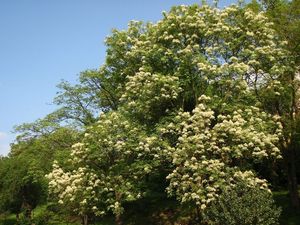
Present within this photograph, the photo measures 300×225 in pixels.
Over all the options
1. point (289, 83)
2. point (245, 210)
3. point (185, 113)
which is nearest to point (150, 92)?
point (185, 113)

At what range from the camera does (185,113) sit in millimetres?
27578

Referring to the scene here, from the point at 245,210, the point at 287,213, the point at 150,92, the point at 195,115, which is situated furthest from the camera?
the point at 287,213

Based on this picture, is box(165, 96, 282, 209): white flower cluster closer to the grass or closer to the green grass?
the green grass

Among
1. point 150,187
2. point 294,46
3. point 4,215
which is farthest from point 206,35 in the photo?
point 4,215

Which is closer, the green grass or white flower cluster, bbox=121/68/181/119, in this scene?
white flower cluster, bbox=121/68/181/119

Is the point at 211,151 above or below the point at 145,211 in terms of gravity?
above

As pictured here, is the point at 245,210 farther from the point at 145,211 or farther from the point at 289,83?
the point at 145,211

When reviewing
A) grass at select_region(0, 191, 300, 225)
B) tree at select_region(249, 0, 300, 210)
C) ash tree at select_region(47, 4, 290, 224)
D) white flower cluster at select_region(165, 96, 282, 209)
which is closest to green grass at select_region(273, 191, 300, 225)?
grass at select_region(0, 191, 300, 225)

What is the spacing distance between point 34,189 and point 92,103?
1662 cm

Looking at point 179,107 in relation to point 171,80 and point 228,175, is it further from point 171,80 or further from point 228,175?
point 228,175

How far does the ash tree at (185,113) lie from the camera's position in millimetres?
26688

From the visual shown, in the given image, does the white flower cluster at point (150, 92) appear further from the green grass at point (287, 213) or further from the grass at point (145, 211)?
the green grass at point (287, 213)

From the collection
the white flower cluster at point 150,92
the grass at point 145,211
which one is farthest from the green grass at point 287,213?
the white flower cluster at point 150,92

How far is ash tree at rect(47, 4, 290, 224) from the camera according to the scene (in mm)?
26688
